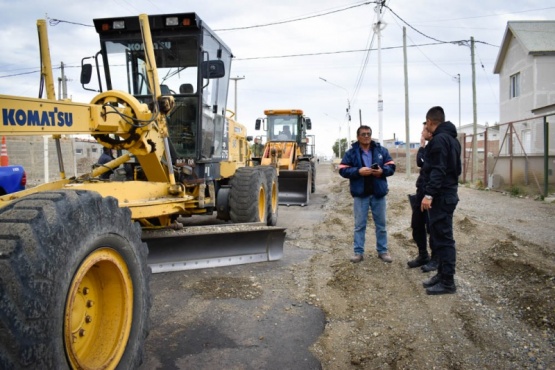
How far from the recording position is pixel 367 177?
5969 mm

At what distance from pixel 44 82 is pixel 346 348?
3563 millimetres

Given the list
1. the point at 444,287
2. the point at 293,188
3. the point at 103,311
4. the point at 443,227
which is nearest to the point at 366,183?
the point at 443,227

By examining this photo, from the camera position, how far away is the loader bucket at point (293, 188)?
13.1 m

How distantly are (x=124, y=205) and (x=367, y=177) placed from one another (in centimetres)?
313

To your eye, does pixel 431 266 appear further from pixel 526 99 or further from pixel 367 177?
pixel 526 99

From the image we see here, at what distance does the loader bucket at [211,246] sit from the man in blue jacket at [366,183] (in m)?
1.14

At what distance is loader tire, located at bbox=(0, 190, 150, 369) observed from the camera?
1.94m

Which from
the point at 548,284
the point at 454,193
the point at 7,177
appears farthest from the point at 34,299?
the point at 7,177

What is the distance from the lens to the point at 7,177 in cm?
646

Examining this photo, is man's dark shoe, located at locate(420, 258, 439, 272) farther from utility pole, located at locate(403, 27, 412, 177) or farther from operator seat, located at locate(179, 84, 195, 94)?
utility pole, located at locate(403, 27, 412, 177)

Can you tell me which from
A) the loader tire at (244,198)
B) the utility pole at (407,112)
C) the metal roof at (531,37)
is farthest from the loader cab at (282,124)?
the metal roof at (531,37)

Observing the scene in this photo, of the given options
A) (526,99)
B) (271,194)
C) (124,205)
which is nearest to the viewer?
(124,205)

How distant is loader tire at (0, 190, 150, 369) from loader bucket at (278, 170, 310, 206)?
33.0 ft

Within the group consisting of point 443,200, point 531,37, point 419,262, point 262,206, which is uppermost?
point 531,37
